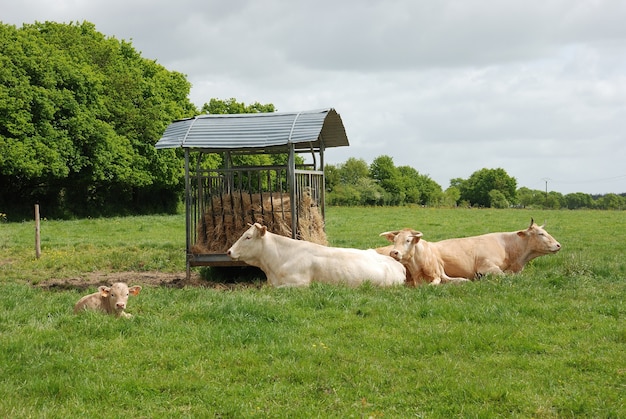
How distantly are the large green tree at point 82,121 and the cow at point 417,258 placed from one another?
29.5 metres

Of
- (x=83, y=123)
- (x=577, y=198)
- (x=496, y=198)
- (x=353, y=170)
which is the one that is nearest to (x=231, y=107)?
(x=83, y=123)

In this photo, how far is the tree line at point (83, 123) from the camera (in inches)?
1471

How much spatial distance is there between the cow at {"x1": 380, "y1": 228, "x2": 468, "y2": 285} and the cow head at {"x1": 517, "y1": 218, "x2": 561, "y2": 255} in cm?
195

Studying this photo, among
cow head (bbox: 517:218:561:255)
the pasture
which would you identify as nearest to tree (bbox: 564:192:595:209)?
cow head (bbox: 517:218:561:255)

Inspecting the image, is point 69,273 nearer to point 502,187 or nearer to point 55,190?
point 55,190

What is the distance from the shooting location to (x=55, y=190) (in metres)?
42.1

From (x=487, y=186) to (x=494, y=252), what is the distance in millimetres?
136567

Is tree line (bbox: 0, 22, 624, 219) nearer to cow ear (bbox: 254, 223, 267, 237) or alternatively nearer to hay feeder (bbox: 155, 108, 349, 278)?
hay feeder (bbox: 155, 108, 349, 278)

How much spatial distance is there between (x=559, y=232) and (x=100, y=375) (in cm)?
2417

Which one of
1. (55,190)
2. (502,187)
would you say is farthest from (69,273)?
(502,187)

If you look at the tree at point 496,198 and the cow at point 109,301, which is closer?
the cow at point 109,301

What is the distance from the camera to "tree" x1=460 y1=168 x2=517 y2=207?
140 meters

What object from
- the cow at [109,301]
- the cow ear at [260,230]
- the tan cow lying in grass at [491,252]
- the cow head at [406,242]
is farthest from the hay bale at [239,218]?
the cow at [109,301]

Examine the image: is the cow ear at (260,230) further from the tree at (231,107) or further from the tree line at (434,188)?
the tree line at (434,188)
